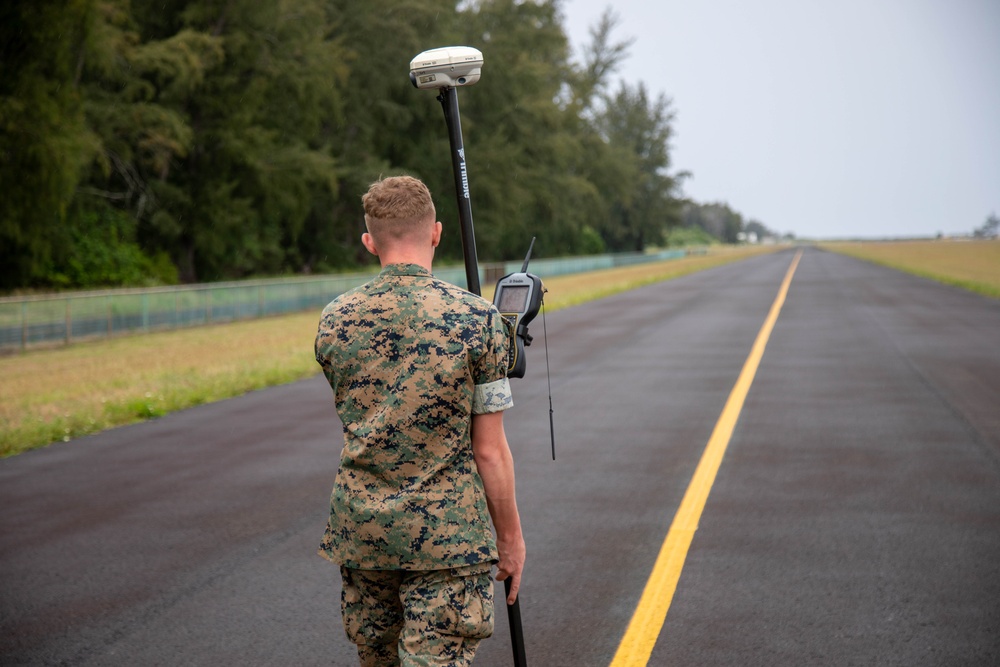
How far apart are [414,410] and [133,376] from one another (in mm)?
13696

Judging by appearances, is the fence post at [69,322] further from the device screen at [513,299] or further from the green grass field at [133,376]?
the device screen at [513,299]

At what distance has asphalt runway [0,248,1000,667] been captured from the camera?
15.6 feet

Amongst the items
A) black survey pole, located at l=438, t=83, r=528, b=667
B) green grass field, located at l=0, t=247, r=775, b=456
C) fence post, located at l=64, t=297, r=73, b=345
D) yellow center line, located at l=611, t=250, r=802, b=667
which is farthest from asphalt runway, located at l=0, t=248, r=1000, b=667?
fence post, located at l=64, t=297, r=73, b=345

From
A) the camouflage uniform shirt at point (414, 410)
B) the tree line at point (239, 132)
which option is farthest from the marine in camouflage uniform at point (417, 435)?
the tree line at point (239, 132)

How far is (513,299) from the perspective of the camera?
3.21 m

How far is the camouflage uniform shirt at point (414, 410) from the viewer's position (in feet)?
9.36

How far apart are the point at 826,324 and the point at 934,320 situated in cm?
255

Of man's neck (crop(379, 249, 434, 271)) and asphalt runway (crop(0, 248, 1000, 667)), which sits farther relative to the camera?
asphalt runway (crop(0, 248, 1000, 667))

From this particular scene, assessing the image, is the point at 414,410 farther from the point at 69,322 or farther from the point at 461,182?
the point at 69,322

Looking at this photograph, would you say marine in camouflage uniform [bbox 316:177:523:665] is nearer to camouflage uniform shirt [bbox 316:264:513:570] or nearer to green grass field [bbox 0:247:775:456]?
camouflage uniform shirt [bbox 316:264:513:570]

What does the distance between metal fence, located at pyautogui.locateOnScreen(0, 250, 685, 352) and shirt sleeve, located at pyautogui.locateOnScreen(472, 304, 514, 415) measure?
19.4 m

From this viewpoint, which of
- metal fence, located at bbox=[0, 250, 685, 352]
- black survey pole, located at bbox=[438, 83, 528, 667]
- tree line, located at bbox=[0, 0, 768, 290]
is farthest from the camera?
tree line, located at bbox=[0, 0, 768, 290]

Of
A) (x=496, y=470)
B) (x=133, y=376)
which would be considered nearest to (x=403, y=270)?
(x=496, y=470)

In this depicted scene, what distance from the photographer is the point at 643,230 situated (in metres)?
116
